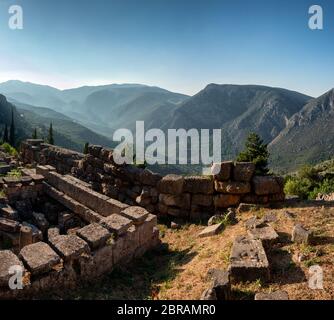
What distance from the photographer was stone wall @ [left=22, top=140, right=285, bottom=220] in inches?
413

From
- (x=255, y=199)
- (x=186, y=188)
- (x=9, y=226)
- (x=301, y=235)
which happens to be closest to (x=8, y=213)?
(x=9, y=226)

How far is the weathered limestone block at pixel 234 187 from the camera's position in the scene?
413 inches

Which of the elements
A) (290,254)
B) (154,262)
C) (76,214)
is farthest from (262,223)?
(76,214)

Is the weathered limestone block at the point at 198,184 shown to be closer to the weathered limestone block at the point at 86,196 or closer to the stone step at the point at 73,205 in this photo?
the weathered limestone block at the point at 86,196

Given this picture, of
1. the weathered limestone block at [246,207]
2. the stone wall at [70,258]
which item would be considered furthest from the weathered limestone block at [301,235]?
the stone wall at [70,258]

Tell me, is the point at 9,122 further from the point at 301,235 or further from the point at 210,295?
the point at 210,295

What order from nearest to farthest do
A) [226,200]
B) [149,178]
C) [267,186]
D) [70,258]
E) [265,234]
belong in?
[70,258]
[265,234]
[267,186]
[226,200]
[149,178]

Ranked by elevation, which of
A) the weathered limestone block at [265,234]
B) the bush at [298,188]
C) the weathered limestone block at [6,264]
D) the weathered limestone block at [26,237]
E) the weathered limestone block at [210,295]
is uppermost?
the weathered limestone block at [265,234]

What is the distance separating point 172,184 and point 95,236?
4.43m

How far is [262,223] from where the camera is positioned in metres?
8.59

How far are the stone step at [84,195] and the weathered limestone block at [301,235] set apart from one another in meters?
4.75

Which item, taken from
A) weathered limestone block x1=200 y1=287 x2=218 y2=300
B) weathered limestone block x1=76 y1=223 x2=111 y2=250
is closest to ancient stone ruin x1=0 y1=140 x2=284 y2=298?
weathered limestone block x1=76 y1=223 x2=111 y2=250

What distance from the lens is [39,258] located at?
20.7 feet

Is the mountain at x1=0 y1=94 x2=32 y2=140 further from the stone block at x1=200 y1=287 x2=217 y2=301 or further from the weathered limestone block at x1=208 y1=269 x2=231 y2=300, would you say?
the stone block at x1=200 y1=287 x2=217 y2=301
